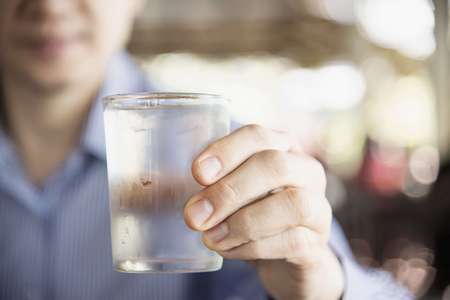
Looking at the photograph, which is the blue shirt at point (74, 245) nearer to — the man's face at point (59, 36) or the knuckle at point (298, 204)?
the man's face at point (59, 36)

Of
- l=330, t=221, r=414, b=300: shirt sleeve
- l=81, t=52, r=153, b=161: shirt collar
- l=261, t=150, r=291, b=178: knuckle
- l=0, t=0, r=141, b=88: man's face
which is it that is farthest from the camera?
l=81, t=52, r=153, b=161: shirt collar

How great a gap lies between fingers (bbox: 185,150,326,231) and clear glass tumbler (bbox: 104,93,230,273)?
1cm

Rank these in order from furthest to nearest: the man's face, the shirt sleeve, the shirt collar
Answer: the shirt collar < the man's face < the shirt sleeve

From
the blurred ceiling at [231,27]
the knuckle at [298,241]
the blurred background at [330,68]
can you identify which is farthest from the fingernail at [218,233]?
the blurred ceiling at [231,27]

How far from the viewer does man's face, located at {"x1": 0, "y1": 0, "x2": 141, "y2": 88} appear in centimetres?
142

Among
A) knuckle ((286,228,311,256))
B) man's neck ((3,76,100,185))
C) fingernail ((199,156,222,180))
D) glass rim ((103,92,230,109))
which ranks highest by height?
glass rim ((103,92,230,109))

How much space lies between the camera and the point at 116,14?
1475mm

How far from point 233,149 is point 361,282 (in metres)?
0.41

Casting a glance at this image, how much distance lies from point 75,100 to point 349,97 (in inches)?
328

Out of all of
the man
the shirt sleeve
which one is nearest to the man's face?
the man

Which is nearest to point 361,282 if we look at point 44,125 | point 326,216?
point 326,216

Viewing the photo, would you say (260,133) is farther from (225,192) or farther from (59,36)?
(59,36)

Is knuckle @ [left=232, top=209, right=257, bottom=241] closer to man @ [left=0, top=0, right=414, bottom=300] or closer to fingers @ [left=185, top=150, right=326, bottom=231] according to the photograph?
fingers @ [left=185, top=150, right=326, bottom=231]

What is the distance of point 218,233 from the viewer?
0.83 m
